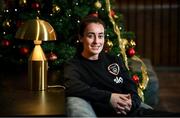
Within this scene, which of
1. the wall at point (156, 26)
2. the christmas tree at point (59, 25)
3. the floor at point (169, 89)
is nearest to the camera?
the christmas tree at point (59, 25)

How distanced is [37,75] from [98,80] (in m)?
0.42

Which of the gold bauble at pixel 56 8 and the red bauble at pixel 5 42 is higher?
the gold bauble at pixel 56 8

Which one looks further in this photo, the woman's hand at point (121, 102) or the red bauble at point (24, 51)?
the red bauble at point (24, 51)

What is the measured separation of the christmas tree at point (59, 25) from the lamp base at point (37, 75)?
1473mm

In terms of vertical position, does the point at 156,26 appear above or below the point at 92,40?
above

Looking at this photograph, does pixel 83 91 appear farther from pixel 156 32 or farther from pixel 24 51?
pixel 156 32

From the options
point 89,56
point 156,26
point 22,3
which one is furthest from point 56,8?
point 156,26

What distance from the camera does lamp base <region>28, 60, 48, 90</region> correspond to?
273 cm

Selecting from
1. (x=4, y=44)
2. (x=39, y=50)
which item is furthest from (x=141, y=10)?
(x=39, y=50)

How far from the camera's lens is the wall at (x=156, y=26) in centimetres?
741

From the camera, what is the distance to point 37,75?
273 cm

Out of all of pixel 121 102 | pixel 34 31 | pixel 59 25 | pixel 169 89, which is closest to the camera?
pixel 121 102

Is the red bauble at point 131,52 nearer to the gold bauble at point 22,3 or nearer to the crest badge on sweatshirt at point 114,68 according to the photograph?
the gold bauble at point 22,3

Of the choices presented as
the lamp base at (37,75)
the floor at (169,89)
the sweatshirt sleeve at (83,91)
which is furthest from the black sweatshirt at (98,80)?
the floor at (169,89)
